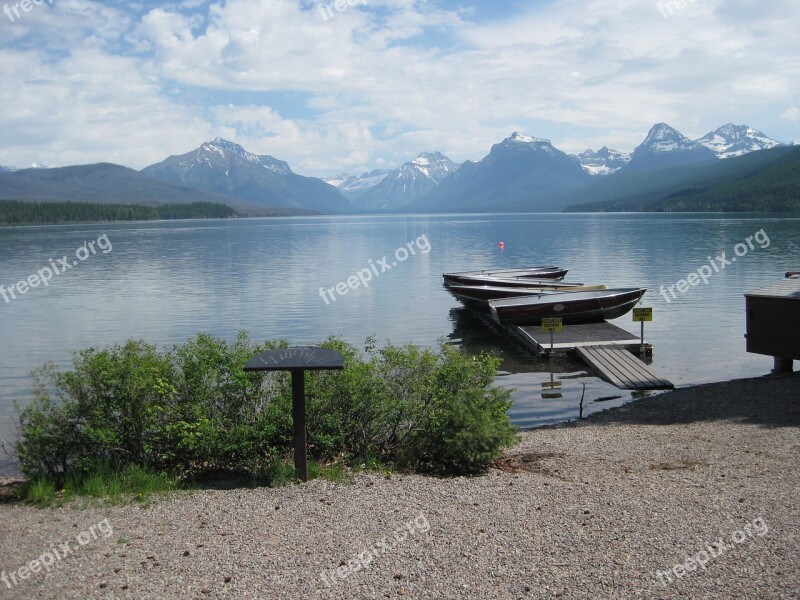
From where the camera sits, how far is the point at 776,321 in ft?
61.3

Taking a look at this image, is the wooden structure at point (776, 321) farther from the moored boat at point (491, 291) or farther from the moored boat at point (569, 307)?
the moored boat at point (491, 291)

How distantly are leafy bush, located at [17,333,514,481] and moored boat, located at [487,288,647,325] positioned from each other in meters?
17.9

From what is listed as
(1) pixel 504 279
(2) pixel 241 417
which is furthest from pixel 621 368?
(1) pixel 504 279

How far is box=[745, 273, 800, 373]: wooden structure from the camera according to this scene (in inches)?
716

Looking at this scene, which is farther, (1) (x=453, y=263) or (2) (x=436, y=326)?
(1) (x=453, y=263)

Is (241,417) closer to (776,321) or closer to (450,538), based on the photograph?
(450,538)

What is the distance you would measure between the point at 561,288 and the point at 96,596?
3078 cm

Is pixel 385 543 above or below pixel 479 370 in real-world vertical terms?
below

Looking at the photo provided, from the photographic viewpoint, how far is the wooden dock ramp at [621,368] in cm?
1947

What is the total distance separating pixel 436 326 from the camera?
106 feet

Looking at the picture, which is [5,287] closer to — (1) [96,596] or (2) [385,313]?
(2) [385,313]

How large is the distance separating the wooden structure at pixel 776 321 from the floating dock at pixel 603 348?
277 centimetres

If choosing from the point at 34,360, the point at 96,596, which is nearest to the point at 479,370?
the point at 96,596

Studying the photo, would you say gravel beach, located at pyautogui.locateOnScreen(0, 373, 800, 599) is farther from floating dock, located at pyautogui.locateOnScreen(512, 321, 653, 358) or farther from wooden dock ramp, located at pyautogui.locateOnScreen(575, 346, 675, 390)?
floating dock, located at pyautogui.locateOnScreen(512, 321, 653, 358)
